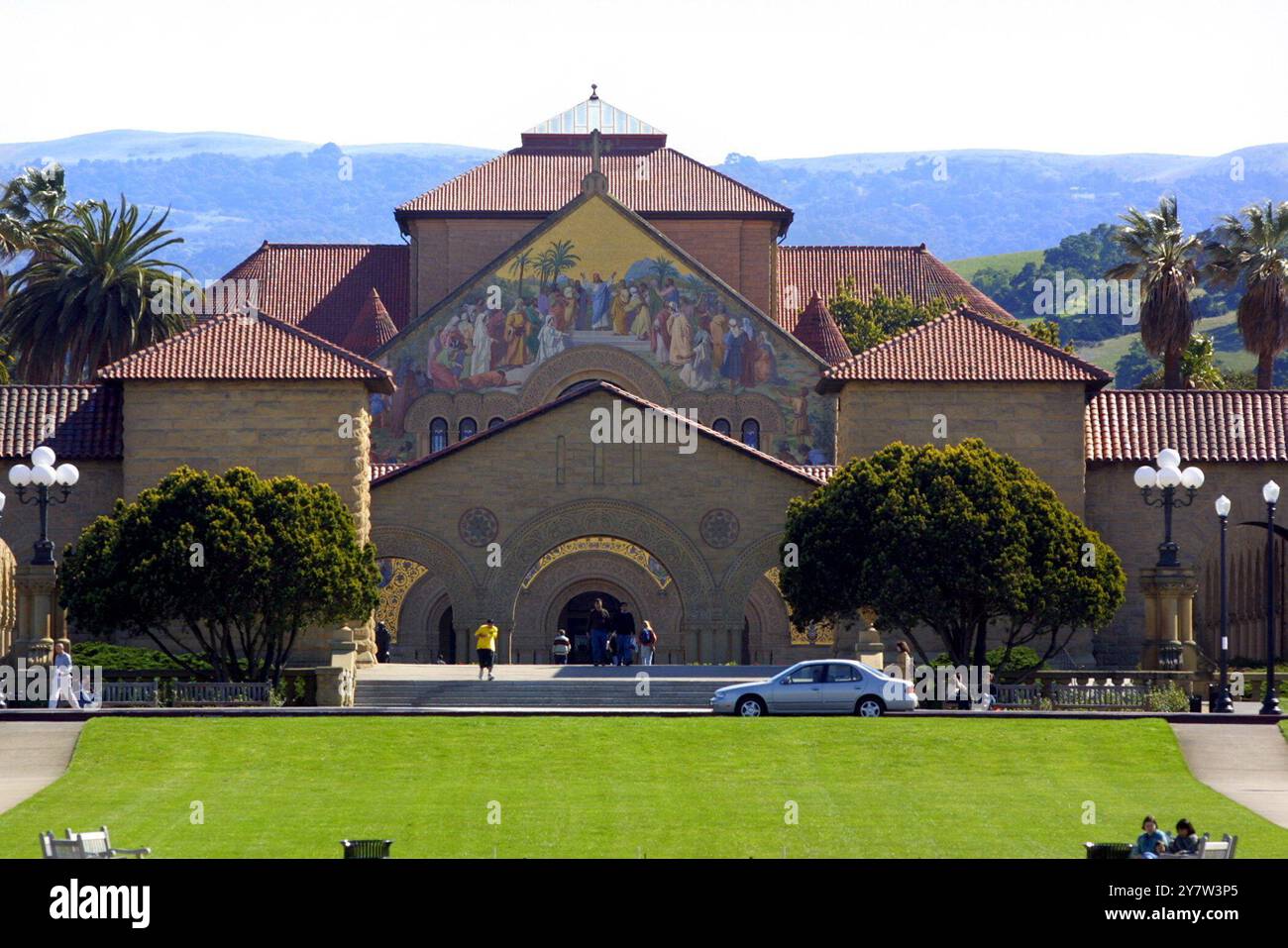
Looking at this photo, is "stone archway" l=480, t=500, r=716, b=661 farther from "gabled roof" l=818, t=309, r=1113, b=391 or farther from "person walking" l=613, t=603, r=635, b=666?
"gabled roof" l=818, t=309, r=1113, b=391

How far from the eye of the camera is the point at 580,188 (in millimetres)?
82375

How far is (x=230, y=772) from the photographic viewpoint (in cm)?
3500

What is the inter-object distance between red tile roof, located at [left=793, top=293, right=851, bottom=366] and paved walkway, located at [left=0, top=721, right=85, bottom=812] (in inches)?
1571

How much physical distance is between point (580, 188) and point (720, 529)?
92.6ft

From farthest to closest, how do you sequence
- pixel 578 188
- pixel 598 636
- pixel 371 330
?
1. pixel 578 188
2. pixel 371 330
3. pixel 598 636

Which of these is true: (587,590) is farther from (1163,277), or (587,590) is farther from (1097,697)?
(1163,277)

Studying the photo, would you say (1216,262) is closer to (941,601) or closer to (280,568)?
(941,601)

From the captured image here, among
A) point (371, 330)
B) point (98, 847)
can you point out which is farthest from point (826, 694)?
point (371, 330)

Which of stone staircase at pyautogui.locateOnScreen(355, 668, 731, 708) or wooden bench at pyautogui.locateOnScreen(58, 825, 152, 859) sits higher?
stone staircase at pyautogui.locateOnScreen(355, 668, 731, 708)

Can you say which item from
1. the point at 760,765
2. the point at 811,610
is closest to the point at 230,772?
→ the point at 760,765

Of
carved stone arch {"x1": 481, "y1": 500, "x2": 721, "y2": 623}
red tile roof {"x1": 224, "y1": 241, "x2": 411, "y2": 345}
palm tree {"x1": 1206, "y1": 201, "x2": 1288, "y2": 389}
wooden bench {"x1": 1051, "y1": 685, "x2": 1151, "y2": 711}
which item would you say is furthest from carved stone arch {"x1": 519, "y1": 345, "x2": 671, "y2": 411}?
wooden bench {"x1": 1051, "y1": 685, "x2": 1151, "y2": 711}

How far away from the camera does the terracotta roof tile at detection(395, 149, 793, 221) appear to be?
8375 cm

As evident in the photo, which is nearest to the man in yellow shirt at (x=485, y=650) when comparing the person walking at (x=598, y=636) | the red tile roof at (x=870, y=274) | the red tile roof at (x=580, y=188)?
the person walking at (x=598, y=636)

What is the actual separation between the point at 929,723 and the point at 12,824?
52.7ft
